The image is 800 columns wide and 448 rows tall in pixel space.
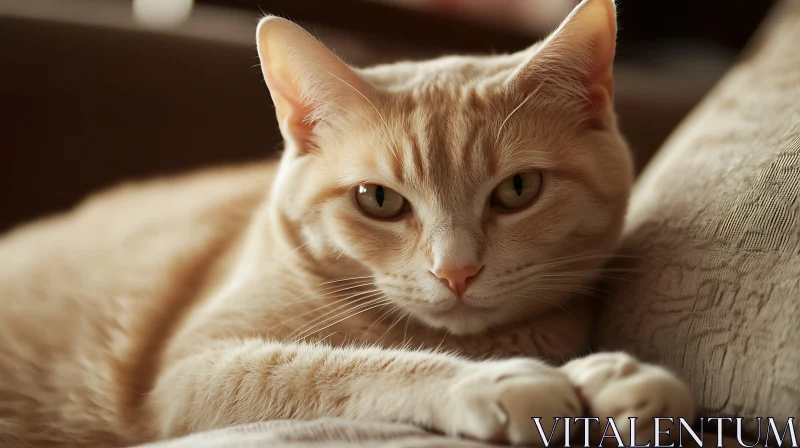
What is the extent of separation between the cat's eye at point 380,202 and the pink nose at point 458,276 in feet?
0.55

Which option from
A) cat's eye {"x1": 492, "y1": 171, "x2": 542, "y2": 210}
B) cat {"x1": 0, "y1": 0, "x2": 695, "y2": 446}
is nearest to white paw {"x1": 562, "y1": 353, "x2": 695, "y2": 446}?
cat {"x1": 0, "y1": 0, "x2": 695, "y2": 446}

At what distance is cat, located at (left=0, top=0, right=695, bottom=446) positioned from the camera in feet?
3.33

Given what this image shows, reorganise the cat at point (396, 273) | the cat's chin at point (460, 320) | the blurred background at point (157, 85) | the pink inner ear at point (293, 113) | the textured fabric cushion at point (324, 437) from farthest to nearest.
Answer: the blurred background at point (157, 85), the pink inner ear at point (293, 113), the cat's chin at point (460, 320), the cat at point (396, 273), the textured fabric cushion at point (324, 437)

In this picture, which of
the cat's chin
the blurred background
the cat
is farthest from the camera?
the blurred background

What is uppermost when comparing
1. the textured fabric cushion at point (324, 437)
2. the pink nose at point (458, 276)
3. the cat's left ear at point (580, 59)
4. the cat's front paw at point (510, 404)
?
the cat's left ear at point (580, 59)

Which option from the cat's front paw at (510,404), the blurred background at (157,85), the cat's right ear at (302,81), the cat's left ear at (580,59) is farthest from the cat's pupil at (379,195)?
the blurred background at (157,85)

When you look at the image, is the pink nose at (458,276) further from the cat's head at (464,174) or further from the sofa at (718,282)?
the sofa at (718,282)

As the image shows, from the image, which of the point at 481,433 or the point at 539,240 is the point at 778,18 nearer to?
the point at 539,240

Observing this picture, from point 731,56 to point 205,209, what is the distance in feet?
8.54

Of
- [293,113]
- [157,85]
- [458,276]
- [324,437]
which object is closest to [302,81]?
[293,113]

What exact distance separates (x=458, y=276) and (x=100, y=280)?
1043 mm

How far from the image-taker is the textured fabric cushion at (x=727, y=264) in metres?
0.89

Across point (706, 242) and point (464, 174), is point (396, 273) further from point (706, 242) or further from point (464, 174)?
point (706, 242)

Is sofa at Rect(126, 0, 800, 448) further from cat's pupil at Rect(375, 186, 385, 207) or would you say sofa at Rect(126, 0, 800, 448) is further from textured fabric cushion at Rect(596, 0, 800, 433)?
cat's pupil at Rect(375, 186, 385, 207)
